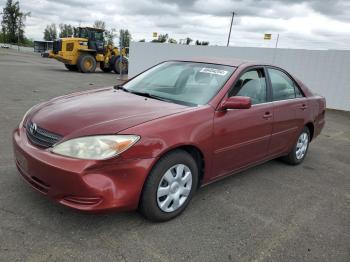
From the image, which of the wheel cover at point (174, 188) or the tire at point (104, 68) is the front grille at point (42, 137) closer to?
the wheel cover at point (174, 188)

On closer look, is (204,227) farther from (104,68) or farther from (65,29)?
(65,29)

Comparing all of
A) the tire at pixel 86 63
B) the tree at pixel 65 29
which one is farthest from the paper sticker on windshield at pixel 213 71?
the tree at pixel 65 29

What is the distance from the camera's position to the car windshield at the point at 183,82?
3561 mm

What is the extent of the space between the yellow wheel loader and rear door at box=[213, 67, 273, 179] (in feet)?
54.9

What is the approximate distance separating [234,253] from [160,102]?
155 centimetres

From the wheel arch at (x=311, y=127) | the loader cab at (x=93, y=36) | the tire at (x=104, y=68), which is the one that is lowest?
the tire at (x=104, y=68)

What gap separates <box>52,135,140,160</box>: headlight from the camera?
2.60 metres

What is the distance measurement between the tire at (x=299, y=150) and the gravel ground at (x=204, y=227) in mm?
679

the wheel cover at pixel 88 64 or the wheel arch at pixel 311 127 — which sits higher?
the wheel arch at pixel 311 127

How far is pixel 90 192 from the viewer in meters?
2.57

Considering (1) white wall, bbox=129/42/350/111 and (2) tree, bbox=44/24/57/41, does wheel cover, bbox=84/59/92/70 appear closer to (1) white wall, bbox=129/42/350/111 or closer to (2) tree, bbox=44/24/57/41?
(1) white wall, bbox=129/42/350/111

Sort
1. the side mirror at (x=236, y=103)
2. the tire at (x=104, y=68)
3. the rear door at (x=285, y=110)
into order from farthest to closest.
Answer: the tire at (x=104, y=68), the rear door at (x=285, y=110), the side mirror at (x=236, y=103)

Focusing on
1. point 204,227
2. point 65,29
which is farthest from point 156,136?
point 65,29

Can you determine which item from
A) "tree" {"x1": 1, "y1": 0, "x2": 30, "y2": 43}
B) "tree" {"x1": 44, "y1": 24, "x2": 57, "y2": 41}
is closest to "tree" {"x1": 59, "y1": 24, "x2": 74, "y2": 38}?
"tree" {"x1": 44, "y1": 24, "x2": 57, "y2": 41}
